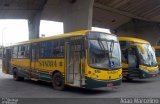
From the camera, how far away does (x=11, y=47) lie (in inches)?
Answer: 932

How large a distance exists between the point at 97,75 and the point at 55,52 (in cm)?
334

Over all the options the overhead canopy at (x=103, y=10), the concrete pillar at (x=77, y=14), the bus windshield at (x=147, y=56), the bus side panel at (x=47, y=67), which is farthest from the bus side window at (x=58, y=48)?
the overhead canopy at (x=103, y=10)

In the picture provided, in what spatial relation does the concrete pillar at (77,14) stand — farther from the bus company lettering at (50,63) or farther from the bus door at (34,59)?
the bus company lettering at (50,63)

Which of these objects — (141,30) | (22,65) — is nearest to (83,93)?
(22,65)

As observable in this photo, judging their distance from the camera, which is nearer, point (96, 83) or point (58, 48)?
point (96, 83)

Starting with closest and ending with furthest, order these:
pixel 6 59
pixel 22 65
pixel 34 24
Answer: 1. pixel 22 65
2. pixel 6 59
3. pixel 34 24

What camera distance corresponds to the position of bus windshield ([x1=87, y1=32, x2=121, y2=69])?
14.8 metres

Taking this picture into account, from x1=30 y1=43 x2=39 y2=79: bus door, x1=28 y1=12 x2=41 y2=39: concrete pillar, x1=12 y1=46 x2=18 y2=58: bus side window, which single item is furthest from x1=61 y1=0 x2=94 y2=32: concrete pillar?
x1=30 y1=43 x2=39 y2=79: bus door

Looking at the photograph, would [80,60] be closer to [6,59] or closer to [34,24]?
[6,59]

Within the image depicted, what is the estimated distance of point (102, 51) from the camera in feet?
49.5

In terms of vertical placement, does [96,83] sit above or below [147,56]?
below

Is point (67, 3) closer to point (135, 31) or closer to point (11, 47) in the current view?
point (11, 47)

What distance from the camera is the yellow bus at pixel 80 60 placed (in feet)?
48.2

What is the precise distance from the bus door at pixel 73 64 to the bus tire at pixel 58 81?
1.90 feet
